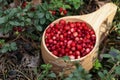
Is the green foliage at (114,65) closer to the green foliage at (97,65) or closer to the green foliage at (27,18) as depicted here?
the green foliage at (97,65)

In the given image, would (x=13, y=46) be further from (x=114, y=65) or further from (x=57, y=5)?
(x=114, y=65)

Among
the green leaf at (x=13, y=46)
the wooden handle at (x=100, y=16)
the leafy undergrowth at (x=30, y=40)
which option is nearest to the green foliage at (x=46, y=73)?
the leafy undergrowth at (x=30, y=40)

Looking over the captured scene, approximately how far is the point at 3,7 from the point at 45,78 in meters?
0.49

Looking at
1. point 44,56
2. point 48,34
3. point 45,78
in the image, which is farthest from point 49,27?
point 45,78

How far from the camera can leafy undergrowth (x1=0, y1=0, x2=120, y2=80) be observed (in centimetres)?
190

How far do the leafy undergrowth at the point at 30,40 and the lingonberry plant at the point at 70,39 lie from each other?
0.22 ft

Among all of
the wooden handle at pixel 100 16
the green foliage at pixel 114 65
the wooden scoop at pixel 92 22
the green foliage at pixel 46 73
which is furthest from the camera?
the wooden handle at pixel 100 16

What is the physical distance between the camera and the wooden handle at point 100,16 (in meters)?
2.01

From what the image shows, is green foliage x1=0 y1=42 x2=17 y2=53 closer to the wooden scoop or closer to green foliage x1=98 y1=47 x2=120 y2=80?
the wooden scoop

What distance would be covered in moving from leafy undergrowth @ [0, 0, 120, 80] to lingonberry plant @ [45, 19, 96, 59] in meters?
0.07

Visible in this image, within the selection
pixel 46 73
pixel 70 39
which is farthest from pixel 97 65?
pixel 46 73

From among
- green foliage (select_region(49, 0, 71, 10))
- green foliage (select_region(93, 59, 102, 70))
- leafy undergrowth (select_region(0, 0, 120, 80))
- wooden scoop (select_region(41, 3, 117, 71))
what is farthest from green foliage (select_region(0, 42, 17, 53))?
green foliage (select_region(93, 59, 102, 70))

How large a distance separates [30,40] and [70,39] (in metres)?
0.28

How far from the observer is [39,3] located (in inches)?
81.2
